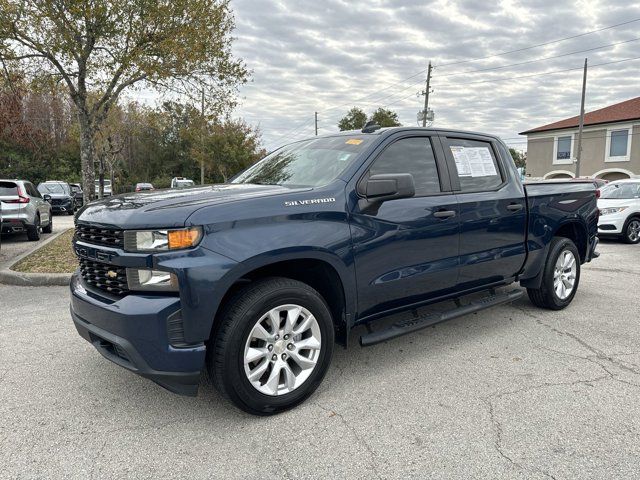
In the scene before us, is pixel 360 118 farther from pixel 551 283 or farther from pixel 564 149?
pixel 551 283

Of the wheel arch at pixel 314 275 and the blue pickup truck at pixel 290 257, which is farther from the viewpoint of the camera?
the wheel arch at pixel 314 275

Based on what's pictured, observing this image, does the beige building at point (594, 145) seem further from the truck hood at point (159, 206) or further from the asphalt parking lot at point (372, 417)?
the truck hood at point (159, 206)

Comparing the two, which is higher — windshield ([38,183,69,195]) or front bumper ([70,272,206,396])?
windshield ([38,183,69,195])

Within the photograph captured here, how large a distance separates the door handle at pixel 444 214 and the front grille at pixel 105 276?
2343 mm

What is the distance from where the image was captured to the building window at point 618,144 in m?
33.9

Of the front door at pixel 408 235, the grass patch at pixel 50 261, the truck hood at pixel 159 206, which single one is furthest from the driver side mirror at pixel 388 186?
the grass patch at pixel 50 261

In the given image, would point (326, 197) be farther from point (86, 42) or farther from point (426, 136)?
point (86, 42)

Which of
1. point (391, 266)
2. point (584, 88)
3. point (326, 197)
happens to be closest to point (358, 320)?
point (391, 266)

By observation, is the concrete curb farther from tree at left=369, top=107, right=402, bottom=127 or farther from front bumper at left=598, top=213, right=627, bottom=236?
tree at left=369, top=107, right=402, bottom=127

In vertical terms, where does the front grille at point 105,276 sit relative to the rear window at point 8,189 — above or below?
below

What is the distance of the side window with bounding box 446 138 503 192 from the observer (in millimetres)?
4145

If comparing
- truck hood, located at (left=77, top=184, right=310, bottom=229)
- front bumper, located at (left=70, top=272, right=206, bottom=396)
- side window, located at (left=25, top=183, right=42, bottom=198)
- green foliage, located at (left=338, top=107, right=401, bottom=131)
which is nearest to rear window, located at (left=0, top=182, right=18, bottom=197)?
side window, located at (left=25, top=183, right=42, bottom=198)

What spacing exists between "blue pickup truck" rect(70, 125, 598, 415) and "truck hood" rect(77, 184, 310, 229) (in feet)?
0.04

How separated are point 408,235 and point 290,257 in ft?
3.49
